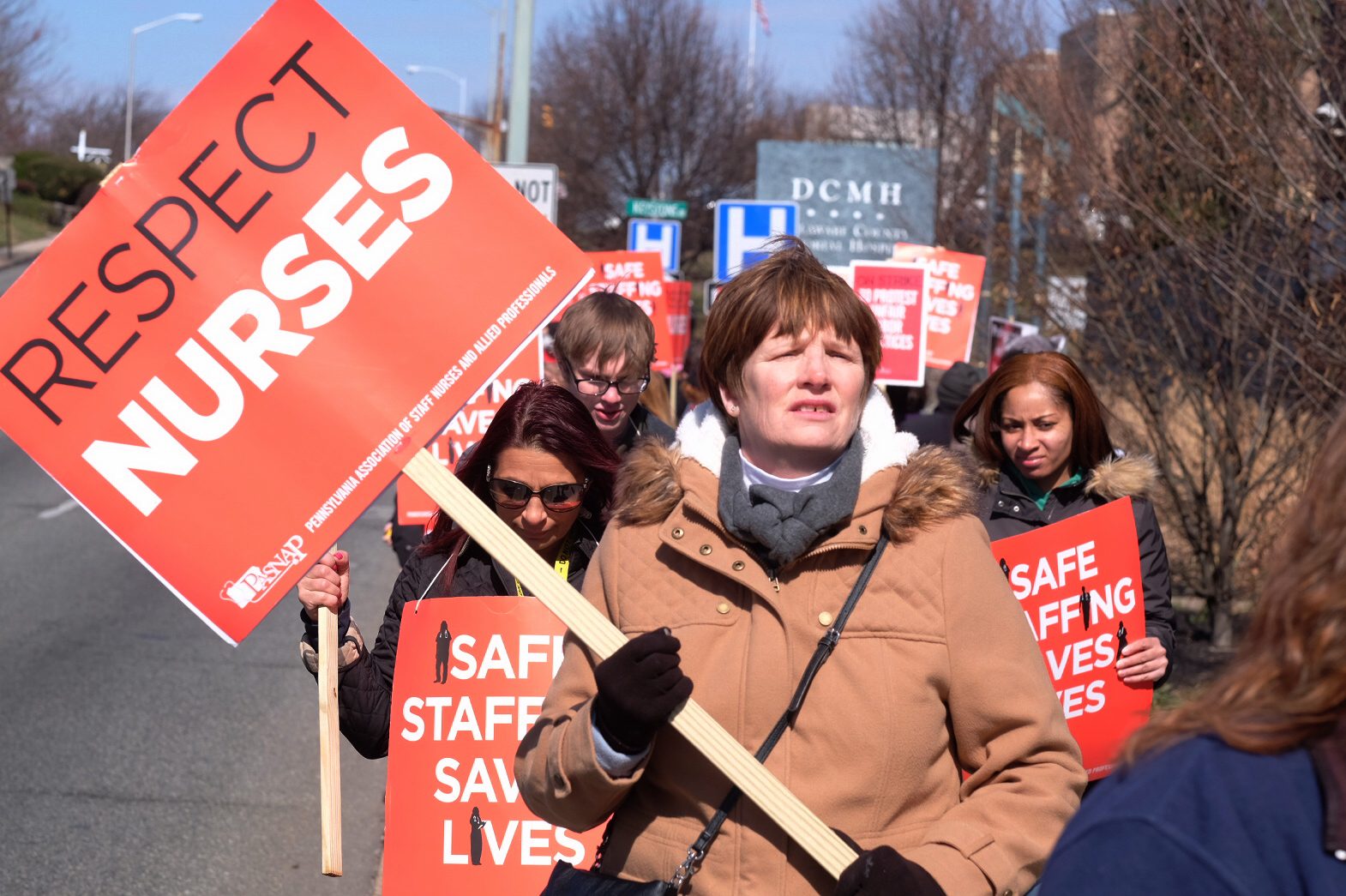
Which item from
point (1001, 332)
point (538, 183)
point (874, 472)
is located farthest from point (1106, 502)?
point (538, 183)

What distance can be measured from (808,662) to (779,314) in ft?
1.90

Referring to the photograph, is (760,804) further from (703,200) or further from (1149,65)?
(703,200)

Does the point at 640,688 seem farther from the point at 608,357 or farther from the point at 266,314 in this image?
the point at 608,357

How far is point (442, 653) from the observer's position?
11.4 ft

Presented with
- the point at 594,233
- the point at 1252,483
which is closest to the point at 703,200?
the point at 594,233

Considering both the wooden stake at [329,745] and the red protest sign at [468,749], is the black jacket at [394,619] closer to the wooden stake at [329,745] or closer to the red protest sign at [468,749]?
the red protest sign at [468,749]

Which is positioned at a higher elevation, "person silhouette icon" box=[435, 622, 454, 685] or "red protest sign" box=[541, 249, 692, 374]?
"red protest sign" box=[541, 249, 692, 374]

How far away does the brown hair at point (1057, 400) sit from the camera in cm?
442

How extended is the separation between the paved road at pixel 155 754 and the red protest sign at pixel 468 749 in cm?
80

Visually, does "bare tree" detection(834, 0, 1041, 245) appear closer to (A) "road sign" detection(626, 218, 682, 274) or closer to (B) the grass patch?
(A) "road sign" detection(626, 218, 682, 274)

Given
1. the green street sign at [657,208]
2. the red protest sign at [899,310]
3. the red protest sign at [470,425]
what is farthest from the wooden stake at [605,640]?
the green street sign at [657,208]

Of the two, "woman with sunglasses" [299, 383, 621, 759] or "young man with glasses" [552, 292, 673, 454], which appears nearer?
"woman with sunglasses" [299, 383, 621, 759]

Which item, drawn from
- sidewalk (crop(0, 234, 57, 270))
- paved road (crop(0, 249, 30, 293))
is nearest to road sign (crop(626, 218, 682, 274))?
paved road (crop(0, 249, 30, 293))

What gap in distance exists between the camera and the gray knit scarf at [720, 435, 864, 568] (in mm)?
2271
